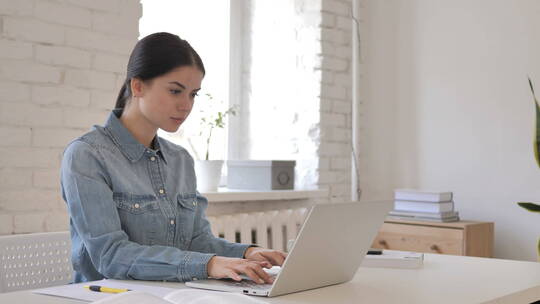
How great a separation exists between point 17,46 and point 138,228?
1063mm

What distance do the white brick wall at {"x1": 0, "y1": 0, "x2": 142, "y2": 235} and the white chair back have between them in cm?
63

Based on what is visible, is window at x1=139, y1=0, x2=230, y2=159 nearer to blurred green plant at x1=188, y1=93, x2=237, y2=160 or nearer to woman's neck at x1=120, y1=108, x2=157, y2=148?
blurred green plant at x1=188, y1=93, x2=237, y2=160

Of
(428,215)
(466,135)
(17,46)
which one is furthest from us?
(466,135)

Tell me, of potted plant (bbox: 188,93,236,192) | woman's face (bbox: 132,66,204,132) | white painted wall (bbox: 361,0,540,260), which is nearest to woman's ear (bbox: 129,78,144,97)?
woman's face (bbox: 132,66,204,132)

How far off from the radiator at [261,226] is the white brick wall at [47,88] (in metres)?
0.78

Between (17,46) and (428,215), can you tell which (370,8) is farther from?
(17,46)

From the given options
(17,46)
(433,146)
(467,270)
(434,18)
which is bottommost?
(467,270)

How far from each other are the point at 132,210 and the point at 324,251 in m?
0.59

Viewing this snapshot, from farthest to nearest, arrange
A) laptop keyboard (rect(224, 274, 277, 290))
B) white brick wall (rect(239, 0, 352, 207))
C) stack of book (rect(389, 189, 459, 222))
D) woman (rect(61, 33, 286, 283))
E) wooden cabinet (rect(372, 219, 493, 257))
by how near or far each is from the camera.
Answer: white brick wall (rect(239, 0, 352, 207))
stack of book (rect(389, 189, 459, 222))
wooden cabinet (rect(372, 219, 493, 257))
woman (rect(61, 33, 286, 283))
laptop keyboard (rect(224, 274, 277, 290))

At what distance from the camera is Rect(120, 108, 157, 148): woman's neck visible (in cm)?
202

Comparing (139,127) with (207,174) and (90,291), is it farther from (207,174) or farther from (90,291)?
(207,174)

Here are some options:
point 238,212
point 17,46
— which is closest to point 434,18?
point 238,212

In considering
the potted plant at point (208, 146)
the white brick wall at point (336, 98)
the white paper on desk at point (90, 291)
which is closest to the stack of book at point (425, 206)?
the white brick wall at point (336, 98)

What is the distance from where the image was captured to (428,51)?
4012 mm
